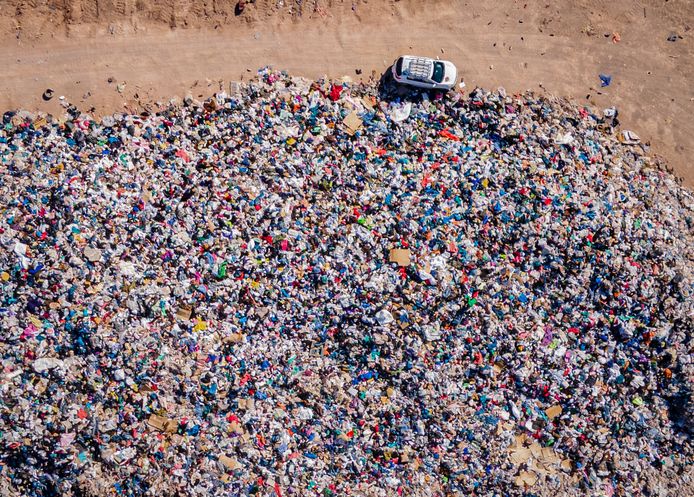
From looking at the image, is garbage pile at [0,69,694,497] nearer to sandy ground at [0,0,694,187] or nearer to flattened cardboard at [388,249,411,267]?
flattened cardboard at [388,249,411,267]

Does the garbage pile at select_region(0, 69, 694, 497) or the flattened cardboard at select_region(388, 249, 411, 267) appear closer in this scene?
the garbage pile at select_region(0, 69, 694, 497)

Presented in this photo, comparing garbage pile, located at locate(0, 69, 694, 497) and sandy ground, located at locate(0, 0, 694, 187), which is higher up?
sandy ground, located at locate(0, 0, 694, 187)

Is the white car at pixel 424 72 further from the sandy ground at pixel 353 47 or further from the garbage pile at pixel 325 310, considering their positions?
the garbage pile at pixel 325 310

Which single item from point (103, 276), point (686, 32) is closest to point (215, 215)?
point (103, 276)

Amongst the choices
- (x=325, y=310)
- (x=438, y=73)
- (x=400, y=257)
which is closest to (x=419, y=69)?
(x=438, y=73)

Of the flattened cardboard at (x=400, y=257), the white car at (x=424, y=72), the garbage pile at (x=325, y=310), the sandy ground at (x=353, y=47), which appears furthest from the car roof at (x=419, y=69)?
the flattened cardboard at (x=400, y=257)

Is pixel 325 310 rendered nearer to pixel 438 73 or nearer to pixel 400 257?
pixel 400 257

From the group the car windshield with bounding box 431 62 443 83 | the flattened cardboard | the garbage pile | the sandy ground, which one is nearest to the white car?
the car windshield with bounding box 431 62 443 83
